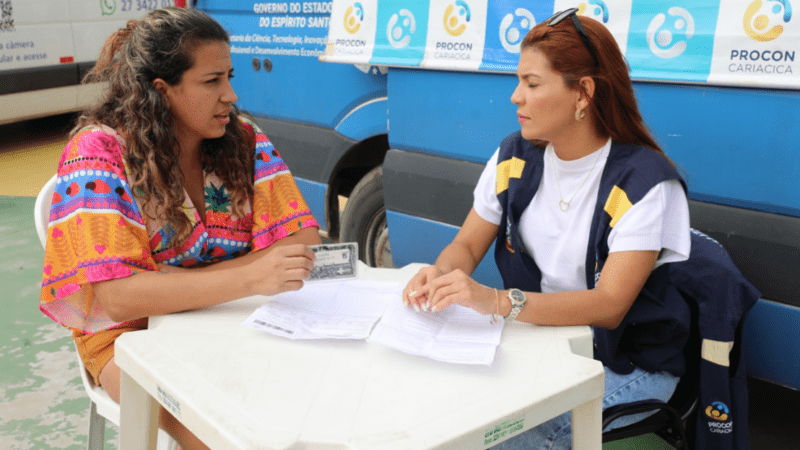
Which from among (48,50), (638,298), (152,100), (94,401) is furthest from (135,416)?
(48,50)

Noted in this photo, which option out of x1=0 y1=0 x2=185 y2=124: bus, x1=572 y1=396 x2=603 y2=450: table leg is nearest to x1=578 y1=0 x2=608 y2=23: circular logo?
x1=572 y1=396 x2=603 y2=450: table leg

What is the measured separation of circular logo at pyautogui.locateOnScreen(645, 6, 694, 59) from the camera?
1.85 m

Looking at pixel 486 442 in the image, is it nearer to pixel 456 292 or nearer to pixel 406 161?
pixel 456 292

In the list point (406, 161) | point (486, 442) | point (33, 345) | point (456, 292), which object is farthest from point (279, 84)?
point (486, 442)

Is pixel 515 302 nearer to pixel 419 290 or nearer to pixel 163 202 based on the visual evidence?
pixel 419 290

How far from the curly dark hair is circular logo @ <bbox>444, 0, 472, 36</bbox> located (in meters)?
0.87

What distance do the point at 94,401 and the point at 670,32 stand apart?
171cm

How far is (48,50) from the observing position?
683 centimetres

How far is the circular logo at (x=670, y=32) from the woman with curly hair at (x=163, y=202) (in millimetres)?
1043

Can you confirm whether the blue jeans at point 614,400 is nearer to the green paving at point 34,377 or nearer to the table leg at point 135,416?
the table leg at point 135,416

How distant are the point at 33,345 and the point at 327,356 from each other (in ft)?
7.37

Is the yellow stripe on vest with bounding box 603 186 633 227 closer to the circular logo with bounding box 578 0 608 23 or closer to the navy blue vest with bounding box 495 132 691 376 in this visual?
the navy blue vest with bounding box 495 132 691 376

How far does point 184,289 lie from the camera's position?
5.14 feet

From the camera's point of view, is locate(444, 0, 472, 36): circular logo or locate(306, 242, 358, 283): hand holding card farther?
locate(444, 0, 472, 36): circular logo
